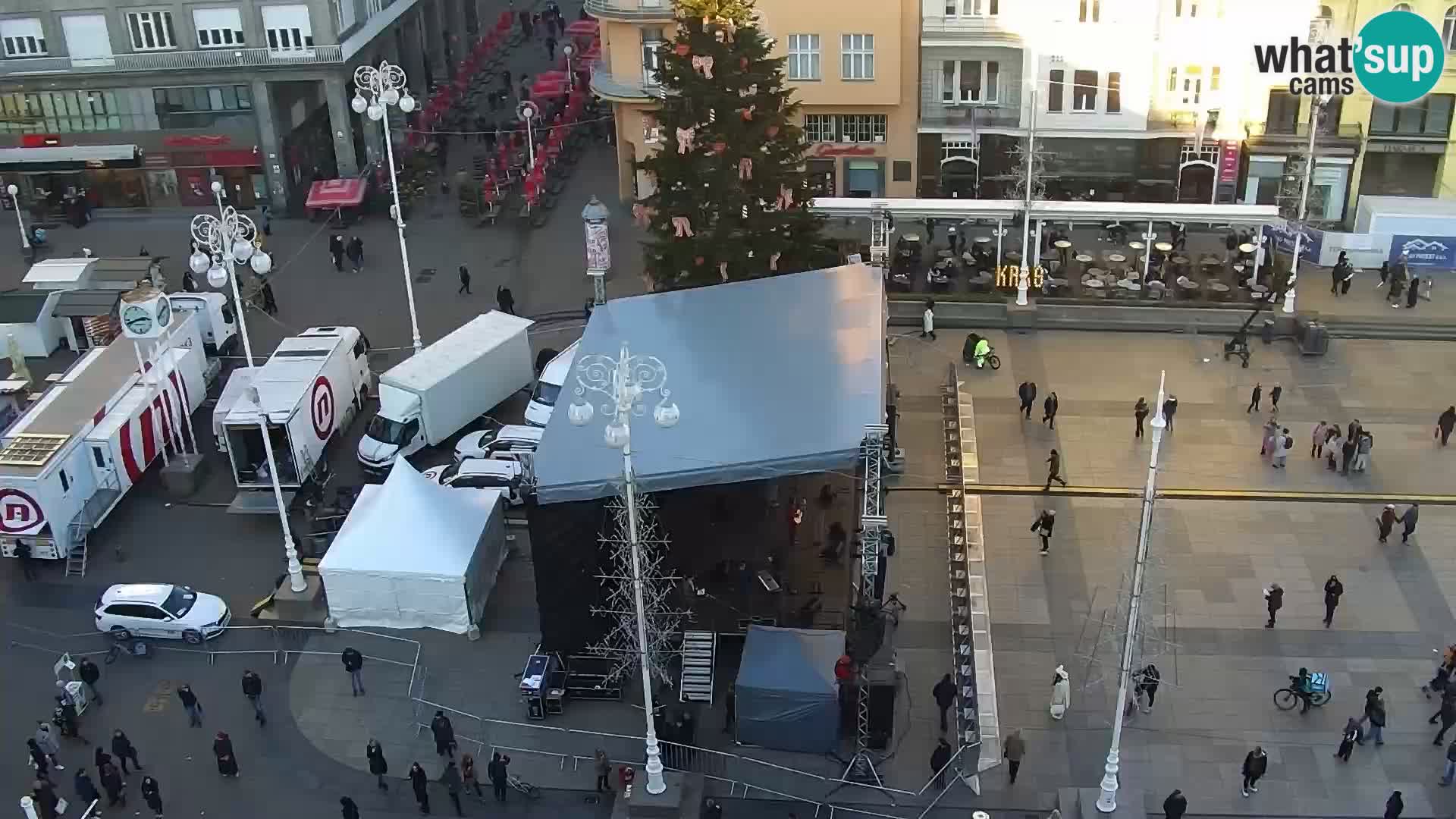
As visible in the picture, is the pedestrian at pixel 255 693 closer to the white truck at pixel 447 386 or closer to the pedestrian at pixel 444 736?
the pedestrian at pixel 444 736

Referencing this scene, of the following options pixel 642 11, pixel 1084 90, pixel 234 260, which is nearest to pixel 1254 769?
pixel 234 260

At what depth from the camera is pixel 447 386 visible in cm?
4100

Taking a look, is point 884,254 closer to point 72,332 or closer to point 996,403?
point 996,403

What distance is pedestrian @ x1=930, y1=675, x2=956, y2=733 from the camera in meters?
29.2

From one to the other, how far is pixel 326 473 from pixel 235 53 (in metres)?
24.0

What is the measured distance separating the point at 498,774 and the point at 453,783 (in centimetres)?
104

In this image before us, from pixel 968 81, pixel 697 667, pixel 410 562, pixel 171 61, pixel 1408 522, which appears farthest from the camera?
pixel 171 61

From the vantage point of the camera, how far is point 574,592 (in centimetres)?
3084

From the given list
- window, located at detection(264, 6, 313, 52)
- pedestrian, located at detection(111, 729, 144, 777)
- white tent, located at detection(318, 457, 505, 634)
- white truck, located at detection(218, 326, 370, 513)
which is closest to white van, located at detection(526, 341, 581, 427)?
white truck, located at detection(218, 326, 370, 513)

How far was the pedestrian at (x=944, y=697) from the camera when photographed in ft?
95.8

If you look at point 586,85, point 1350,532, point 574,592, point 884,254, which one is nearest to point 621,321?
point 574,592

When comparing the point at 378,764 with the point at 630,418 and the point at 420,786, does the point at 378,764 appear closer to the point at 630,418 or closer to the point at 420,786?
the point at 420,786

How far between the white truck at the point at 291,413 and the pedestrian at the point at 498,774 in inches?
508

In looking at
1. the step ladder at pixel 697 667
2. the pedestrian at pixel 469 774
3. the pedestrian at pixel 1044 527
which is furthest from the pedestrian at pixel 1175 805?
the pedestrian at pixel 469 774
